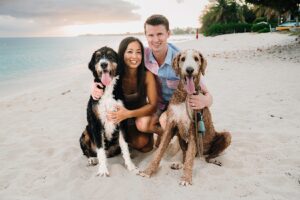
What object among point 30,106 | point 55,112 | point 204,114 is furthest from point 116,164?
point 30,106

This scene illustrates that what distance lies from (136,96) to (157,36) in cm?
92

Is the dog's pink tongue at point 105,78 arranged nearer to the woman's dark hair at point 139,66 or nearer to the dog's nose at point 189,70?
the woman's dark hair at point 139,66

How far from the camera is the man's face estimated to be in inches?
167

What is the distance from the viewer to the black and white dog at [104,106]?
373 centimetres

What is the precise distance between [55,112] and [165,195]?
195 inches

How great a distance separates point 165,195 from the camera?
331 centimetres

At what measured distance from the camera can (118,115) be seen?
3863mm

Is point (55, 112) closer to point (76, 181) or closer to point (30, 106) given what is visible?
point (30, 106)

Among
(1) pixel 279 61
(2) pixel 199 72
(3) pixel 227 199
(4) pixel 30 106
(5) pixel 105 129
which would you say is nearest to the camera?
(3) pixel 227 199

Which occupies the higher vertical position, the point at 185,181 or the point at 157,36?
the point at 157,36

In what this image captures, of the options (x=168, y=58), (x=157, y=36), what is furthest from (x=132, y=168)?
(x=157, y=36)

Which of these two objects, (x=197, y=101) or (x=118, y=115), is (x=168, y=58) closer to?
(x=197, y=101)

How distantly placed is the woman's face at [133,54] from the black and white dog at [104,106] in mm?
272

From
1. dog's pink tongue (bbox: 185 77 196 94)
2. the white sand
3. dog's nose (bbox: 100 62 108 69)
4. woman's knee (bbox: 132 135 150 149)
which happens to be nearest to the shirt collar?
dog's pink tongue (bbox: 185 77 196 94)
